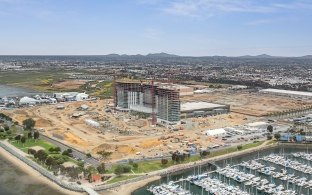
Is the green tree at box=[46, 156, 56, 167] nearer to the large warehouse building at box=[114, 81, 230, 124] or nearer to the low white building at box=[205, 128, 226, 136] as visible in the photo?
the low white building at box=[205, 128, 226, 136]

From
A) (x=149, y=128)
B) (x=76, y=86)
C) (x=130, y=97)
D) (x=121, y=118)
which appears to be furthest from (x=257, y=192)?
(x=76, y=86)

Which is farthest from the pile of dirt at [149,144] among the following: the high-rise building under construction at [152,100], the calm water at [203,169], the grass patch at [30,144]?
the grass patch at [30,144]

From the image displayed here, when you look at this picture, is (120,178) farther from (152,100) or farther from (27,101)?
(27,101)

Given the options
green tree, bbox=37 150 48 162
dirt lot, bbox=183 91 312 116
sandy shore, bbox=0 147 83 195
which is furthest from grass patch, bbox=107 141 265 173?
dirt lot, bbox=183 91 312 116

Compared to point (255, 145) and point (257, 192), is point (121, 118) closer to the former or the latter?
point (255, 145)

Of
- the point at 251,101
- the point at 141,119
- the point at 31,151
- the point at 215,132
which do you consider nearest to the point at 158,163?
the point at 31,151

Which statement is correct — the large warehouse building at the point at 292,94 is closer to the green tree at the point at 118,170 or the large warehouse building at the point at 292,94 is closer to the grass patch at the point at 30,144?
the grass patch at the point at 30,144
